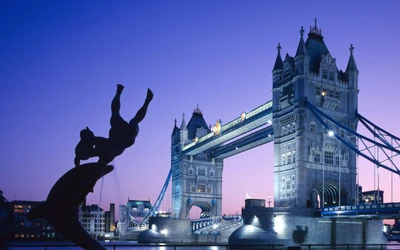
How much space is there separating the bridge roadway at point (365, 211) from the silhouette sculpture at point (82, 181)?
35077 millimetres

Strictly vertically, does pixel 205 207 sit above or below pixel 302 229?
below

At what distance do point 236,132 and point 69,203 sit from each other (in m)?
Answer: 64.9

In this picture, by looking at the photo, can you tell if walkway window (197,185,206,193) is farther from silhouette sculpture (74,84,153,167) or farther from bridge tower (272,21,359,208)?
silhouette sculpture (74,84,153,167)

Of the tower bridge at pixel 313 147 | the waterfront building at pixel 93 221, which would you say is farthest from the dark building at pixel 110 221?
the tower bridge at pixel 313 147

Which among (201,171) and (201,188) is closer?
(201,188)

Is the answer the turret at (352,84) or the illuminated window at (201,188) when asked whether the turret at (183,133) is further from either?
the turret at (352,84)

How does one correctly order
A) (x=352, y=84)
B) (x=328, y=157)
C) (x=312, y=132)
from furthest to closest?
(x=352, y=84) → (x=328, y=157) → (x=312, y=132)

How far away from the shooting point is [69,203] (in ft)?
67.7

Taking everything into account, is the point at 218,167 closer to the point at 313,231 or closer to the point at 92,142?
the point at 313,231

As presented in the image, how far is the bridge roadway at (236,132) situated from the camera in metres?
75.0

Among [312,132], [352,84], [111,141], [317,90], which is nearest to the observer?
[111,141]

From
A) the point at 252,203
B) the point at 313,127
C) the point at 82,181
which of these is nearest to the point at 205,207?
the point at 252,203

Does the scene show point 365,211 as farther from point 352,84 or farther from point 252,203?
point 352,84

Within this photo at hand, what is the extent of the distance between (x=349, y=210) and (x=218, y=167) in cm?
5694
